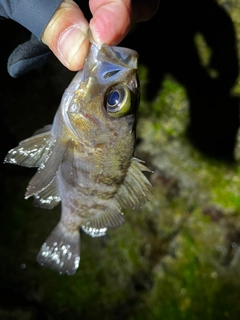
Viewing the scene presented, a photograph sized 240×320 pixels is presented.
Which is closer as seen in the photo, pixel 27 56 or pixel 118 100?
pixel 118 100

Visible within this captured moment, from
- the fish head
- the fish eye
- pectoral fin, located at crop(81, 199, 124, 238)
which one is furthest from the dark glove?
pectoral fin, located at crop(81, 199, 124, 238)

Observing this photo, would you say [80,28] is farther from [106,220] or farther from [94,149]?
[106,220]

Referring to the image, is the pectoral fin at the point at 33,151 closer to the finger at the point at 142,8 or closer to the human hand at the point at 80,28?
the human hand at the point at 80,28

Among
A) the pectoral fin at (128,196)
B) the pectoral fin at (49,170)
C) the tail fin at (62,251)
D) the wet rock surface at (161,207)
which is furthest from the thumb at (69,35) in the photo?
the wet rock surface at (161,207)

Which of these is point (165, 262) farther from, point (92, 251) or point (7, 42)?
point (7, 42)

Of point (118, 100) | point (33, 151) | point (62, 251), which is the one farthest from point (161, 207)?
point (118, 100)

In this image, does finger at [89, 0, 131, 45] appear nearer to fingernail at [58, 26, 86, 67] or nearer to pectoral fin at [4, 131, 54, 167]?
fingernail at [58, 26, 86, 67]

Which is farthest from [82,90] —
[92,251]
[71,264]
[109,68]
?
[92,251]
